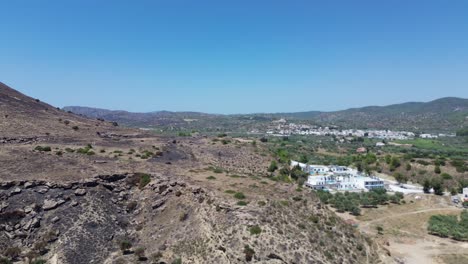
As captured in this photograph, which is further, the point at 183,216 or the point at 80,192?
the point at 80,192

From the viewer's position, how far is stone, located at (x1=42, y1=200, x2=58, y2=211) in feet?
103

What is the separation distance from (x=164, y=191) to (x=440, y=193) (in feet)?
223

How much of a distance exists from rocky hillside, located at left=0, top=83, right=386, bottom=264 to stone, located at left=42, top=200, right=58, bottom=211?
88mm

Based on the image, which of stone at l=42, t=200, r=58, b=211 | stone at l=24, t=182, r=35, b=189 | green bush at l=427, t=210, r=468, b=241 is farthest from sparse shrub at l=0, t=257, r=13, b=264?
green bush at l=427, t=210, r=468, b=241

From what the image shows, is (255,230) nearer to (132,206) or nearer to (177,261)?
(177,261)

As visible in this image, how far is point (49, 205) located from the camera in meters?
31.5

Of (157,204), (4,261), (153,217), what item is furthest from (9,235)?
(157,204)

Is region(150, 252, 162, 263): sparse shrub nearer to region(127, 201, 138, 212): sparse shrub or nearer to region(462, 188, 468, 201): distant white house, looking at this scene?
region(127, 201, 138, 212): sparse shrub

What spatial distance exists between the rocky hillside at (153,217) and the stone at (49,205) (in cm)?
9

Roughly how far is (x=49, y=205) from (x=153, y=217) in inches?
383

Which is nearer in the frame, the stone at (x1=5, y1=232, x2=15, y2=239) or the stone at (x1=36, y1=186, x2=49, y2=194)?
the stone at (x1=5, y1=232, x2=15, y2=239)

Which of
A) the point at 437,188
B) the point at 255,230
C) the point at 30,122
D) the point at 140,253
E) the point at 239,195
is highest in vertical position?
the point at 30,122

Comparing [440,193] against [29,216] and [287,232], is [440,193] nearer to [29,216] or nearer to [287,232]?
[287,232]

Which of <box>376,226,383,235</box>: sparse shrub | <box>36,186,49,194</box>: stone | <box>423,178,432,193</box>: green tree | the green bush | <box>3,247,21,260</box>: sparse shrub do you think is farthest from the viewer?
<box>423,178,432,193</box>: green tree
